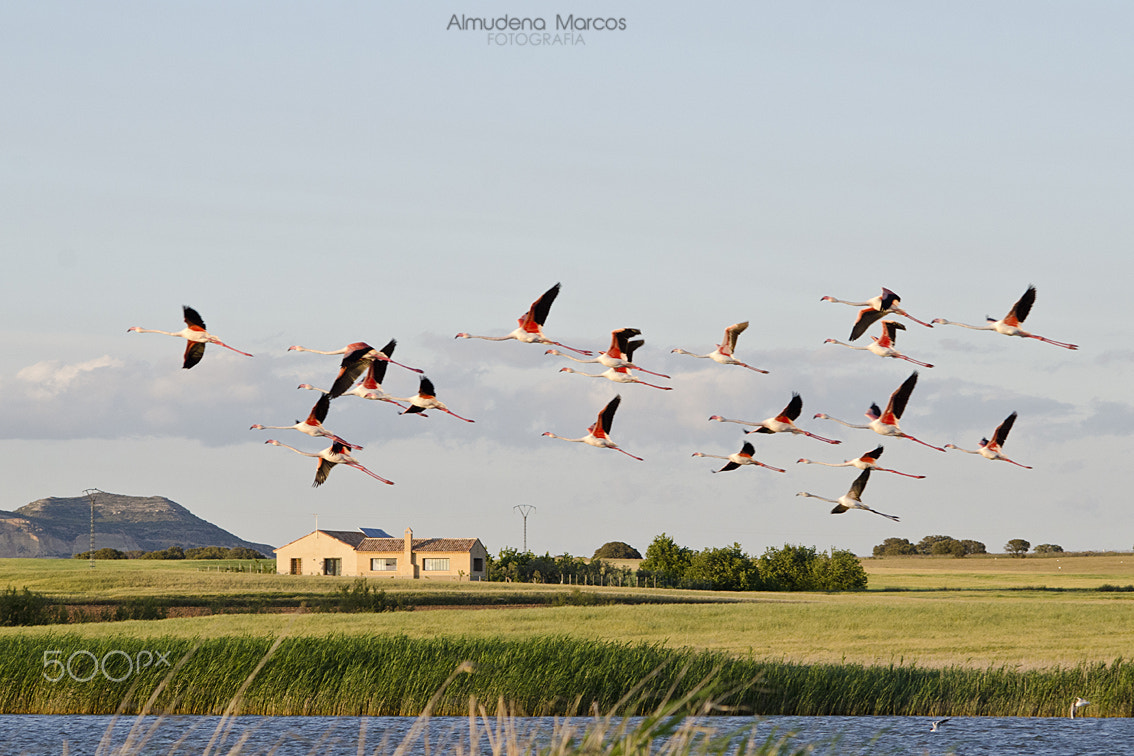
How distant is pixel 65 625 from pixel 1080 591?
90.0m

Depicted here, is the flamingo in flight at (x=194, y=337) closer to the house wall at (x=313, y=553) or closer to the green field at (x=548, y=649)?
the green field at (x=548, y=649)

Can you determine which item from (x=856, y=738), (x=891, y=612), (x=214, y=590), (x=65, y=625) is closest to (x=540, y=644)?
(x=856, y=738)

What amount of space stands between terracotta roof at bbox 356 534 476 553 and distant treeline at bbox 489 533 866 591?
3.75m

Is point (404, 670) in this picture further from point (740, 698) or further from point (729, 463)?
point (729, 463)

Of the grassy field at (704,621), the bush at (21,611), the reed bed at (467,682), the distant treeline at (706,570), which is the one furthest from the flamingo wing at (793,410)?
the distant treeline at (706,570)

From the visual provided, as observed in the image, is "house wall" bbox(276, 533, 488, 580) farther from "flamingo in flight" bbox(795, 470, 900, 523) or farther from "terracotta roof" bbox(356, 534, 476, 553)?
"flamingo in flight" bbox(795, 470, 900, 523)

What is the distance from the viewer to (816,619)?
69.1 meters

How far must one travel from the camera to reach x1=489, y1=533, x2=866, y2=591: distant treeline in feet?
415

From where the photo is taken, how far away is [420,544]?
130625mm

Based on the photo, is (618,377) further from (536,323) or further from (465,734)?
(465,734)

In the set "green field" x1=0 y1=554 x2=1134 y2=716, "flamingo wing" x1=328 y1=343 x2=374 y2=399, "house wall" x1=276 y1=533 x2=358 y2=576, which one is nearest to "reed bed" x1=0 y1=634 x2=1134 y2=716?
"green field" x1=0 y1=554 x2=1134 y2=716

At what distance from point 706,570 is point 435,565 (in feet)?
89.0

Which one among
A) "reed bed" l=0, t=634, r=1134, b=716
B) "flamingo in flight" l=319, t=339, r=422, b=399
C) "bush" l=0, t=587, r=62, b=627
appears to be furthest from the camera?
"bush" l=0, t=587, r=62, b=627

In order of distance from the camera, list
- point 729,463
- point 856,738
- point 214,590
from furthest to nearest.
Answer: point 214,590
point 856,738
point 729,463
